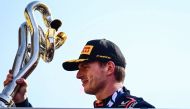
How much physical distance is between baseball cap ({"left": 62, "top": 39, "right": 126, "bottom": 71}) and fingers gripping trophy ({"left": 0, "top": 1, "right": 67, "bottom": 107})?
52 cm

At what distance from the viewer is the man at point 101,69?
5289 mm

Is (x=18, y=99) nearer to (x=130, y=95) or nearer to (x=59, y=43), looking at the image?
(x=59, y=43)

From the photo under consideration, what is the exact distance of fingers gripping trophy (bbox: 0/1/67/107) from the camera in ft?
13.2

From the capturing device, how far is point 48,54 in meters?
4.73

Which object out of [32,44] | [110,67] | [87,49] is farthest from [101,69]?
[32,44]

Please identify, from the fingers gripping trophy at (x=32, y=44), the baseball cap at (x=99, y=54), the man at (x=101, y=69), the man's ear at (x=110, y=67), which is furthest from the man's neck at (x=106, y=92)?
the fingers gripping trophy at (x=32, y=44)

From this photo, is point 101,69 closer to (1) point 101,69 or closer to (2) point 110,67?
(1) point 101,69

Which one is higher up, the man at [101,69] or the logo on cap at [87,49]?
the logo on cap at [87,49]

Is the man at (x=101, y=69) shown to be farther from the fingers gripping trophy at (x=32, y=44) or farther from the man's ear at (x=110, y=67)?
the fingers gripping trophy at (x=32, y=44)

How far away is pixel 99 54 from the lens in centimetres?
544

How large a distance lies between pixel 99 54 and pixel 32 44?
1.27 m

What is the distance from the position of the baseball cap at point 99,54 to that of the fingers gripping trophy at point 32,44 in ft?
1.72

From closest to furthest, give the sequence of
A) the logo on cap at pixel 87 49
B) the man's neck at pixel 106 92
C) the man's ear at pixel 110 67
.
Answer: the man's neck at pixel 106 92 < the logo on cap at pixel 87 49 < the man's ear at pixel 110 67

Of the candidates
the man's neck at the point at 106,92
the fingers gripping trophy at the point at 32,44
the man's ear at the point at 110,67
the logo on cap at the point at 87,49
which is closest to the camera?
the fingers gripping trophy at the point at 32,44
